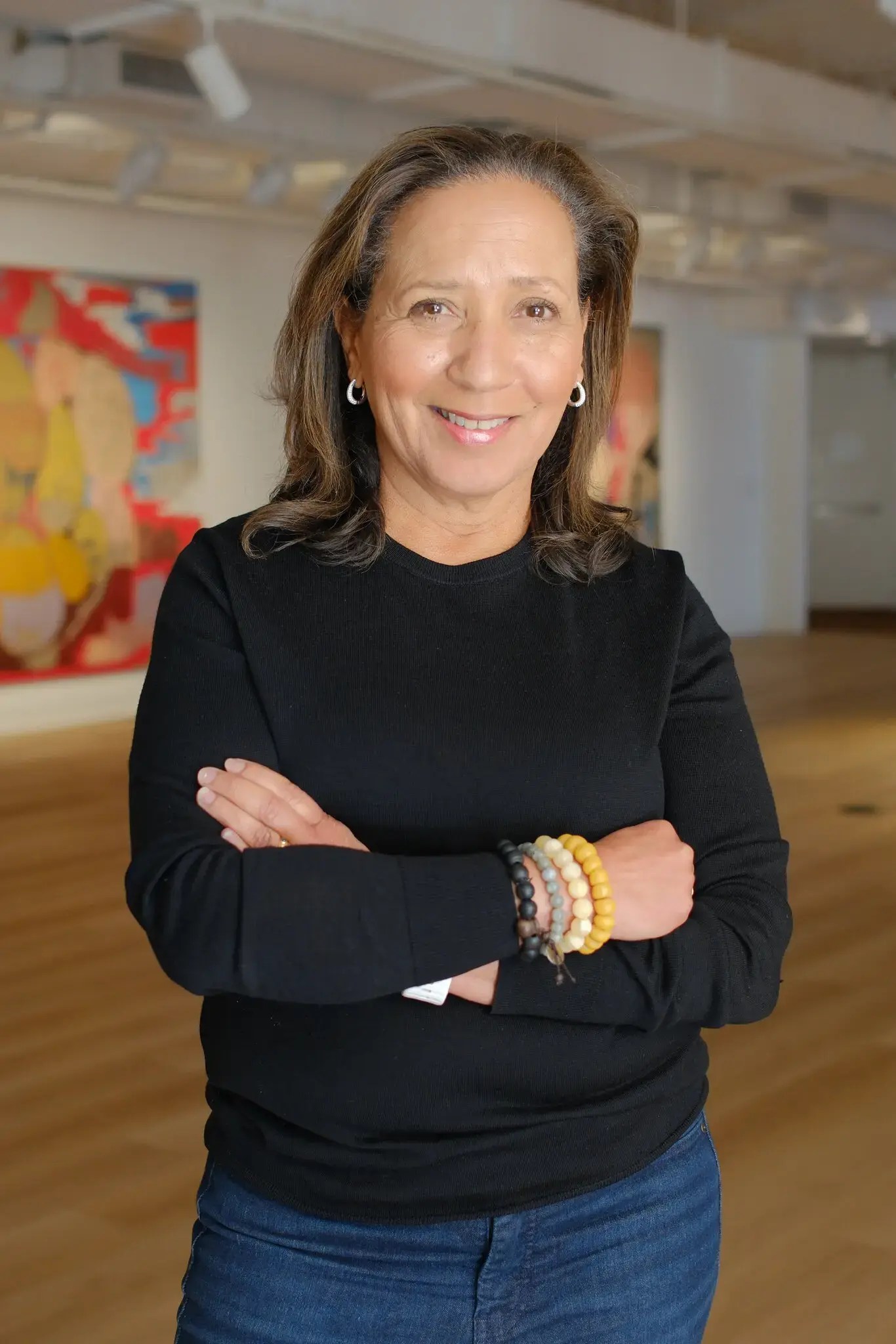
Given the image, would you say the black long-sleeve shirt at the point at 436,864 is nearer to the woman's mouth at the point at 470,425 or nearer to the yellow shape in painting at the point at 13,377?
the woman's mouth at the point at 470,425

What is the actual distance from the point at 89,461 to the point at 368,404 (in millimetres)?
9858

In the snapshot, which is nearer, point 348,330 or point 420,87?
point 348,330

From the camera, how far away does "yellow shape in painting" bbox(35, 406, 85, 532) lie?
11.0 meters

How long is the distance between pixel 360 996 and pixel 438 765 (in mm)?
246

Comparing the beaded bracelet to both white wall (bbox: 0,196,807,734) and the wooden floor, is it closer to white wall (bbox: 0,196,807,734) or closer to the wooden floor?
the wooden floor

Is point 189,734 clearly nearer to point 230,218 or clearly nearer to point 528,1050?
point 528,1050

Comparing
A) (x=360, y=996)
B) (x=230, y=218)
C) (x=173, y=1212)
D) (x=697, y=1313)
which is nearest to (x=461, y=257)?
(x=360, y=996)

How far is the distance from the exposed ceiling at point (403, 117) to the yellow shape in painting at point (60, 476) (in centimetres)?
151

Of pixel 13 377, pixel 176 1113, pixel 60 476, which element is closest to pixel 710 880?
pixel 176 1113

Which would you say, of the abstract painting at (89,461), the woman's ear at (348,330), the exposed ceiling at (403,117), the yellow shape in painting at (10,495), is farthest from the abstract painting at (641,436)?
the woman's ear at (348,330)

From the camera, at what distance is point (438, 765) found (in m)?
1.54

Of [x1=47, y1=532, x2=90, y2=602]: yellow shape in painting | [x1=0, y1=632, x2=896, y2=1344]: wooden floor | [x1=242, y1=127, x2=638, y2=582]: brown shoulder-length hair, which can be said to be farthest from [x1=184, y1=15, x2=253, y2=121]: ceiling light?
[x1=242, y1=127, x2=638, y2=582]: brown shoulder-length hair

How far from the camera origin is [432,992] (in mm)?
1464

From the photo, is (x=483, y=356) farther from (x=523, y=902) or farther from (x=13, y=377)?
(x=13, y=377)
